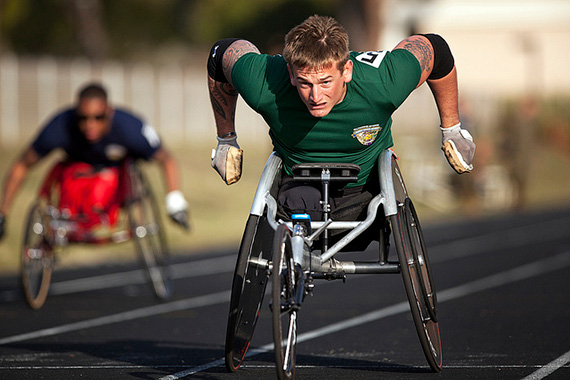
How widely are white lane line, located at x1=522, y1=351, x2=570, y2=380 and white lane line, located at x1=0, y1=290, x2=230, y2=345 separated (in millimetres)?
3835

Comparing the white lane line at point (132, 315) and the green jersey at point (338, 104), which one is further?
the white lane line at point (132, 315)

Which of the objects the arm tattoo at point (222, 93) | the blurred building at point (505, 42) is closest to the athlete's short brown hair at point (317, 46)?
the arm tattoo at point (222, 93)

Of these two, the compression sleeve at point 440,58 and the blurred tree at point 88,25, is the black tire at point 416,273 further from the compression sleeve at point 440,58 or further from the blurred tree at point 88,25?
the blurred tree at point 88,25

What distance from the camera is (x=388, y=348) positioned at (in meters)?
7.21

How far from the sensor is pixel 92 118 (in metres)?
9.90

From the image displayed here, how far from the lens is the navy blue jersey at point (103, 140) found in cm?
998

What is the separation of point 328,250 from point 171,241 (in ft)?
42.1

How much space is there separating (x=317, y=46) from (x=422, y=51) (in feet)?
2.70

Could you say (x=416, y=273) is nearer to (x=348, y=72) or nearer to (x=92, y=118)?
(x=348, y=72)

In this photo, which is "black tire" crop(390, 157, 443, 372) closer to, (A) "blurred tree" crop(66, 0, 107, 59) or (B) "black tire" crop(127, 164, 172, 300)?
(B) "black tire" crop(127, 164, 172, 300)

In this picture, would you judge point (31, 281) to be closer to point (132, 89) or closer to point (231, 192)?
point (231, 192)

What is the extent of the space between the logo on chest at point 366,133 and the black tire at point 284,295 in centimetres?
73

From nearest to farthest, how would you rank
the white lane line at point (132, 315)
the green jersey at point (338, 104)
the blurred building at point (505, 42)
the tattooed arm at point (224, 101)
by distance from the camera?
the green jersey at point (338, 104) → the tattooed arm at point (224, 101) → the white lane line at point (132, 315) → the blurred building at point (505, 42)

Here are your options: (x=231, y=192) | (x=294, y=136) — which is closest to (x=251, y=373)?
(x=294, y=136)
